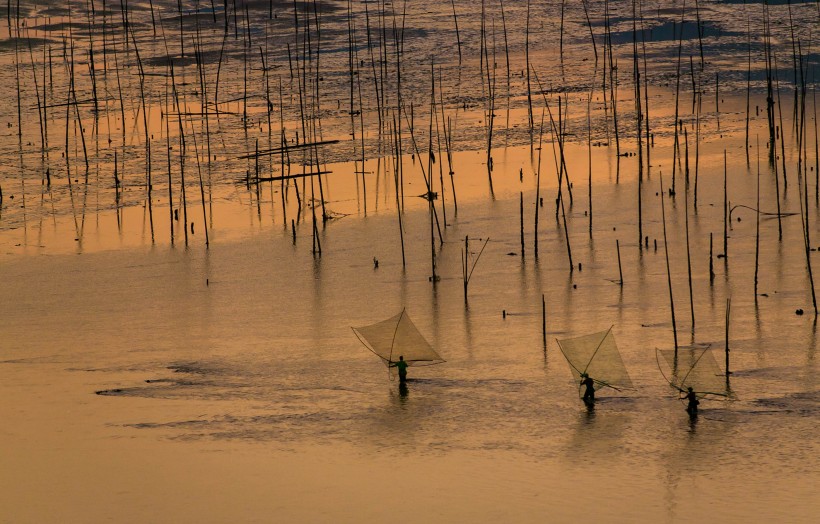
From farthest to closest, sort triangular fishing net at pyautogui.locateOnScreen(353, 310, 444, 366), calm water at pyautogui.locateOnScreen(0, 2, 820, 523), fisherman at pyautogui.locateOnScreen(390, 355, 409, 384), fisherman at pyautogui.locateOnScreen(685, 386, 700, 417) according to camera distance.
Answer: triangular fishing net at pyautogui.locateOnScreen(353, 310, 444, 366), fisherman at pyautogui.locateOnScreen(390, 355, 409, 384), fisherman at pyautogui.locateOnScreen(685, 386, 700, 417), calm water at pyautogui.locateOnScreen(0, 2, 820, 523)

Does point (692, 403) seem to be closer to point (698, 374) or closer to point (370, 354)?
point (698, 374)

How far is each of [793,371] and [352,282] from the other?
2.56 meters

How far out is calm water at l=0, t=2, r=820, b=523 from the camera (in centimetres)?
421

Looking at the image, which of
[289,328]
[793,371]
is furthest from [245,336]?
[793,371]

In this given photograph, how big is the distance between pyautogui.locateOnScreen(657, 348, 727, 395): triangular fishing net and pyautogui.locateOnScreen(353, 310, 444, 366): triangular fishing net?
947 mm

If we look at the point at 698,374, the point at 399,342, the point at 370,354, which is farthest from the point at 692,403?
the point at 370,354

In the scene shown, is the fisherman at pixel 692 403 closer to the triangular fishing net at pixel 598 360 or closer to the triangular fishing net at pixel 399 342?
the triangular fishing net at pixel 598 360

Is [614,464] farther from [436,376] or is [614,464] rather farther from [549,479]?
[436,376]

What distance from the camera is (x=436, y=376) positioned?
208 inches

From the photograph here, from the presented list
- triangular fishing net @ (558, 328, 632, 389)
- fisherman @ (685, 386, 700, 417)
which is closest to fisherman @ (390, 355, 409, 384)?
triangular fishing net @ (558, 328, 632, 389)

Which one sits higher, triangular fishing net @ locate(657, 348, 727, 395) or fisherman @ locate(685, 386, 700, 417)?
triangular fishing net @ locate(657, 348, 727, 395)

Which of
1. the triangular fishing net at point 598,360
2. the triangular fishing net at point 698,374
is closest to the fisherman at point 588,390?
the triangular fishing net at point 598,360

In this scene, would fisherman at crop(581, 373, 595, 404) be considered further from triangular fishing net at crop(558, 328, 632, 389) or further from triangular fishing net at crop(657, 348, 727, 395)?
triangular fishing net at crop(657, 348, 727, 395)

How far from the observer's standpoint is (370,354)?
18.4 ft
